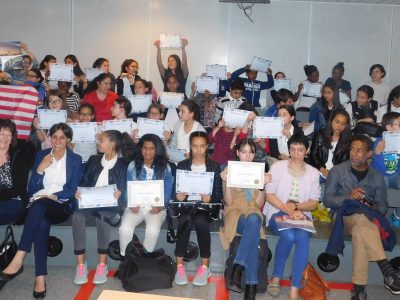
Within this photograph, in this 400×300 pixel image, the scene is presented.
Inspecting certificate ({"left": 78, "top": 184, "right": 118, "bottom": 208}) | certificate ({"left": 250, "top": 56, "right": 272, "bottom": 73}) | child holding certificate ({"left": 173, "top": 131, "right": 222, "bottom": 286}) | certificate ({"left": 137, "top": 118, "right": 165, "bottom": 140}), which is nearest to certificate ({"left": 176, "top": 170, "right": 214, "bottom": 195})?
child holding certificate ({"left": 173, "top": 131, "right": 222, "bottom": 286})

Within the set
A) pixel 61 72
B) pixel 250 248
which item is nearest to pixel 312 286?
pixel 250 248

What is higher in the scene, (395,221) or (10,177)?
(10,177)

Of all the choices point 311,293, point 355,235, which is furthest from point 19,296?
point 355,235

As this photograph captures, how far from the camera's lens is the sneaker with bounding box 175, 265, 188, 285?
13.0 feet

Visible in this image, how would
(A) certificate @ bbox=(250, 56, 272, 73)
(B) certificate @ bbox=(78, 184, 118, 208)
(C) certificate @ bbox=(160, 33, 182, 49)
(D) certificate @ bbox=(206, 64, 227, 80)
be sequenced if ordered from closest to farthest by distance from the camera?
(B) certificate @ bbox=(78, 184, 118, 208), (D) certificate @ bbox=(206, 64, 227, 80), (A) certificate @ bbox=(250, 56, 272, 73), (C) certificate @ bbox=(160, 33, 182, 49)

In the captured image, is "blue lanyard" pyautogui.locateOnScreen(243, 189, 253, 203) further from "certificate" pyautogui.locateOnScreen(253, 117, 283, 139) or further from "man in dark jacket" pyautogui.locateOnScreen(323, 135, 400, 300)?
"certificate" pyautogui.locateOnScreen(253, 117, 283, 139)

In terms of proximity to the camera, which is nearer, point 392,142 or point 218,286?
point 218,286

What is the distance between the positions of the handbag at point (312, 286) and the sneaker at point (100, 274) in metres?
1.64

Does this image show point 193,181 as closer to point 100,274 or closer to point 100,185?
point 100,185

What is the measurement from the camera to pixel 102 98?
18.9ft

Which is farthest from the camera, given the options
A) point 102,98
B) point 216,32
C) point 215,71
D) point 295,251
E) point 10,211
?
point 216,32

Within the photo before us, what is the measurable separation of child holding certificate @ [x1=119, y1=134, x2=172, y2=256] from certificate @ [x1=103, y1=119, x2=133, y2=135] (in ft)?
1.83

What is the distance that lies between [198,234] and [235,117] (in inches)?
57.9

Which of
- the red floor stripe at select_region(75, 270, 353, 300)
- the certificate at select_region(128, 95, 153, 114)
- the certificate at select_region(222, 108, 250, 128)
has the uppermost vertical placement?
the certificate at select_region(128, 95, 153, 114)
